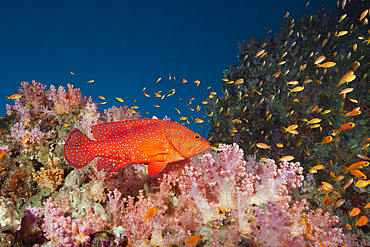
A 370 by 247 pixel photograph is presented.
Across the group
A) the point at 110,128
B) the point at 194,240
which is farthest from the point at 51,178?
the point at 194,240

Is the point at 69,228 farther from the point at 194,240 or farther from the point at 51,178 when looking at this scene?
the point at 51,178

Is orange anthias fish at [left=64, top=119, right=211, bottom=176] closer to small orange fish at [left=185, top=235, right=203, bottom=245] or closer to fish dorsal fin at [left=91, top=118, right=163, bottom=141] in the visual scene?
fish dorsal fin at [left=91, top=118, right=163, bottom=141]

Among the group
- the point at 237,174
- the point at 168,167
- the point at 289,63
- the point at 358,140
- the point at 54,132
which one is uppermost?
the point at 289,63

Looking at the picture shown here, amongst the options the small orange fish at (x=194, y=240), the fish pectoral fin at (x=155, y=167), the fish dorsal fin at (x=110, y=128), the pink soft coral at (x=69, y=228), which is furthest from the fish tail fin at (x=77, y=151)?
the small orange fish at (x=194, y=240)

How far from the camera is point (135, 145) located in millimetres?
2418

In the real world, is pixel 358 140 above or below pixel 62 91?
below

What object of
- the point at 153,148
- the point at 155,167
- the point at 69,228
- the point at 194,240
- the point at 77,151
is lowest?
the point at 194,240

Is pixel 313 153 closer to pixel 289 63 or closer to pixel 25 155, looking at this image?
pixel 289 63

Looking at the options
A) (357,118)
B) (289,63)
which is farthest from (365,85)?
(289,63)

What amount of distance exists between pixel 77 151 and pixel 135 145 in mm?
746

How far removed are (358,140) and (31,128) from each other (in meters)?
11.9

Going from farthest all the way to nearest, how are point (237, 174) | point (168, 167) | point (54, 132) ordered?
1. point (54, 132)
2. point (168, 167)
3. point (237, 174)

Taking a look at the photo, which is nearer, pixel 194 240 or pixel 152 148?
pixel 194 240

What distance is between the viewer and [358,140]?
25.2 feet
